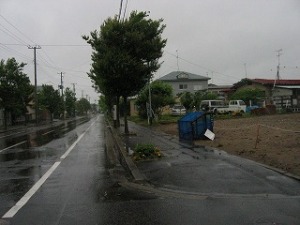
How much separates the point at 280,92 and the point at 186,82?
2206 cm

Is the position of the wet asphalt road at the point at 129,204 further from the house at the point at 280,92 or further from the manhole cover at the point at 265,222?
the house at the point at 280,92

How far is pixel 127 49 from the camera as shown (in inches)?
882

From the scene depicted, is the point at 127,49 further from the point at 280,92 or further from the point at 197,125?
the point at 280,92

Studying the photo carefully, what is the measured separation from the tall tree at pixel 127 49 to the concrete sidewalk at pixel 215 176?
962 cm

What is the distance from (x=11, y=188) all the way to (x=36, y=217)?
9.46ft

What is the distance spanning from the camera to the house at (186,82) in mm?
71812

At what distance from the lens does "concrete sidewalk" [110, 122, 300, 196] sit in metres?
7.99

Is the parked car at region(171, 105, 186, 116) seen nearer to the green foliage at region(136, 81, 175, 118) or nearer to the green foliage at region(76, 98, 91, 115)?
the green foliage at region(136, 81, 175, 118)

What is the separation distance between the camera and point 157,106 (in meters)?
37.4

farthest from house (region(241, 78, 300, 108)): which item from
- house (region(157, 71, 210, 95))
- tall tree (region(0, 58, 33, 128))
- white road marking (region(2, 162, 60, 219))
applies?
white road marking (region(2, 162, 60, 219))

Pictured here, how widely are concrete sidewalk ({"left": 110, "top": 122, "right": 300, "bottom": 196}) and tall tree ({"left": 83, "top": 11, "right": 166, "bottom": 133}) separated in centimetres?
962

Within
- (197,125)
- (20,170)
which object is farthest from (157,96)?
(20,170)

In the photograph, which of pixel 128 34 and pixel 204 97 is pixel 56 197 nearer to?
pixel 128 34

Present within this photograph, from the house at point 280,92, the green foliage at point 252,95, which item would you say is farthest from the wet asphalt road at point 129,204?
the green foliage at point 252,95
